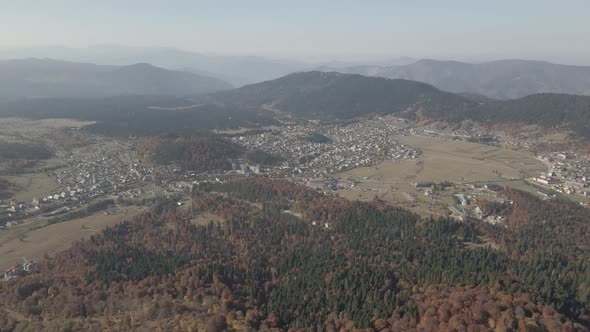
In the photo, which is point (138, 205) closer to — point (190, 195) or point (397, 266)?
point (190, 195)

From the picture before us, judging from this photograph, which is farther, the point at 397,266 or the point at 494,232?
the point at 494,232

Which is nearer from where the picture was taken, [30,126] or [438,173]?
[438,173]

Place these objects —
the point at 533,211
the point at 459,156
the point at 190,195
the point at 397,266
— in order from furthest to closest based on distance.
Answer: the point at 459,156 → the point at 190,195 → the point at 533,211 → the point at 397,266

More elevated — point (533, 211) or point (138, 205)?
→ point (533, 211)

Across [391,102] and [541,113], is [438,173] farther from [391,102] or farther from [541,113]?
[391,102]

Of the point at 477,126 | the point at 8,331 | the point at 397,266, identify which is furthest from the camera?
the point at 477,126

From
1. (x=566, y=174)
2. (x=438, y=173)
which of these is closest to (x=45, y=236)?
(x=438, y=173)

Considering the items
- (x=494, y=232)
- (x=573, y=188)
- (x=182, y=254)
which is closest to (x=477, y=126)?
(x=573, y=188)
